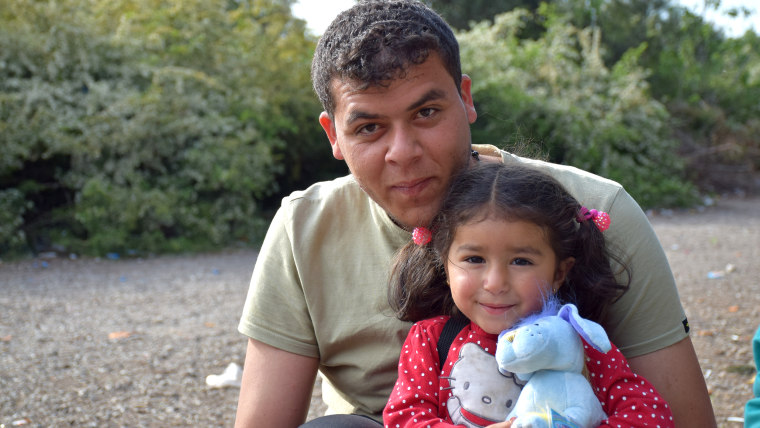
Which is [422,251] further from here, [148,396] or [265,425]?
[148,396]

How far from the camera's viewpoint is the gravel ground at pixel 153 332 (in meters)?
3.70

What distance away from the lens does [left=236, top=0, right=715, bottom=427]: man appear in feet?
6.50

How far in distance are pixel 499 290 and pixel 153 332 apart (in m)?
3.89

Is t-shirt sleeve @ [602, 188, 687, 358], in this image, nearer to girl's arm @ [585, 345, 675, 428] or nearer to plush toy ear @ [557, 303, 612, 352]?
girl's arm @ [585, 345, 675, 428]

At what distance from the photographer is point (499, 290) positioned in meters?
1.76

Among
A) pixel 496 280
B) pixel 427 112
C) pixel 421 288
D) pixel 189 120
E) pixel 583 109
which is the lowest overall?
pixel 189 120

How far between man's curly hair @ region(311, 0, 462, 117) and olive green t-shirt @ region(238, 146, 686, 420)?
0.40m

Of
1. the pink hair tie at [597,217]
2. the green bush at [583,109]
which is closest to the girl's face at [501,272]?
the pink hair tie at [597,217]

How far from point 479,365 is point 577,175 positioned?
735mm

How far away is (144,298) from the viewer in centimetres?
602

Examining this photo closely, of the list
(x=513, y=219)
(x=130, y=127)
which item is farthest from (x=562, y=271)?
(x=130, y=127)

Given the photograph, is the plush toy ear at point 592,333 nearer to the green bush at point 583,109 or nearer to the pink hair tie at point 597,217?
the pink hair tie at point 597,217

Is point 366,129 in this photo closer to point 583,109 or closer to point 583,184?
point 583,184

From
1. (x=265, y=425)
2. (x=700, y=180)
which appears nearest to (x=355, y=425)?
(x=265, y=425)
